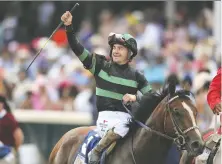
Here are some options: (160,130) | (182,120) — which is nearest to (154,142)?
(160,130)

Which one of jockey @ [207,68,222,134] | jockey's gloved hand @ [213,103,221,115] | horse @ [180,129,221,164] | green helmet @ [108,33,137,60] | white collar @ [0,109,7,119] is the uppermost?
green helmet @ [108,33,137,60]

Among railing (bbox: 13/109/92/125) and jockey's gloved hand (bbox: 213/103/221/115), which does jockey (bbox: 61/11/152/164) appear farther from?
railing (bbox: 13/109/92/125)

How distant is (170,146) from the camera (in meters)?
10.8

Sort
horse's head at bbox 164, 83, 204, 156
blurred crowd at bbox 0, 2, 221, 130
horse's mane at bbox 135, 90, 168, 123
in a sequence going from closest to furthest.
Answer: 1. horse's head at bbox 164, 83, 204, 156
2. horse's mane at bbox 135, 90, 168, 123
3. blurred crowd at bbox 0, 2, 221, 130

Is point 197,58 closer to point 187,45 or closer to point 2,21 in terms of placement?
point 187,45

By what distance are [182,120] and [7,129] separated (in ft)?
12.9

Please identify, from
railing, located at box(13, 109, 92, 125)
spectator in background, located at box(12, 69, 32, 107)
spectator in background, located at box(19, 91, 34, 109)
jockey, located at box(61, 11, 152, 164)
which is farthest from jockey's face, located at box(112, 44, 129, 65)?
spectator in background, located at box(12, 69, 32, 107)

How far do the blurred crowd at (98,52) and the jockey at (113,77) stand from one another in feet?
16.1

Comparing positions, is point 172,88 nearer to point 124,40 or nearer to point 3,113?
point 124,40

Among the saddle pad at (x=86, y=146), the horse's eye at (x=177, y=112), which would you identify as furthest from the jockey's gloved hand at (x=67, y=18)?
the horse's eye at (x=177, y=112)

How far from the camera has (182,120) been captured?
1033cm

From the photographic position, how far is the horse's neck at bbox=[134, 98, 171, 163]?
10695mm

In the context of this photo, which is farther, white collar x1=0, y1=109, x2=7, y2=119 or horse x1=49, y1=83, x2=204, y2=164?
white collar x1=0, y1=109, x2=7, y2=119

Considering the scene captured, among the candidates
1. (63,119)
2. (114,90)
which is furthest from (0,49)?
(114,90)
